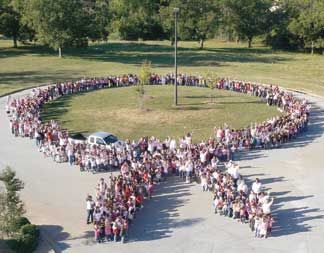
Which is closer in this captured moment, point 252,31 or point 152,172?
point 152,172

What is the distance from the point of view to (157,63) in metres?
66.8

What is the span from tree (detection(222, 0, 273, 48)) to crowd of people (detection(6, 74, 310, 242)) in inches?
1687

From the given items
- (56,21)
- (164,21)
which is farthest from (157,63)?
(164,21)

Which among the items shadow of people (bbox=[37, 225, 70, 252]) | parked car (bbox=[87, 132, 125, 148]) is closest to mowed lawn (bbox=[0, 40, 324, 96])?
parked car (bbox=[87, 132, 125, 148])

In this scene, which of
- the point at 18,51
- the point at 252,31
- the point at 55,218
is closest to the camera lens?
the point at 55,218

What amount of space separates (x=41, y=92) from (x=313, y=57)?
46.4 meters

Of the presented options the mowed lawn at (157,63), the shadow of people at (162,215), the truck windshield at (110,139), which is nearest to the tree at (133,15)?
the mowed lawn at (157,63)

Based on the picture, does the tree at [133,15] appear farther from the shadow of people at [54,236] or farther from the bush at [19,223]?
the bush at [19,223]

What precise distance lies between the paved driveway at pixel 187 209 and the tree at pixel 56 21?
3858cm

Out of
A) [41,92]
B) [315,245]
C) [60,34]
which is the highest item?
[60,34]

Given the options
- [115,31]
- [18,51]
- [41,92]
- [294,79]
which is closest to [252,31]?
[115,31]

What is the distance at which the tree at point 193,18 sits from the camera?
262 feet

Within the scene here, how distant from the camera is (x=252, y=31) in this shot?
84875 mm

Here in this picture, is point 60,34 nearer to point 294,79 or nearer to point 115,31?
point 115,31
